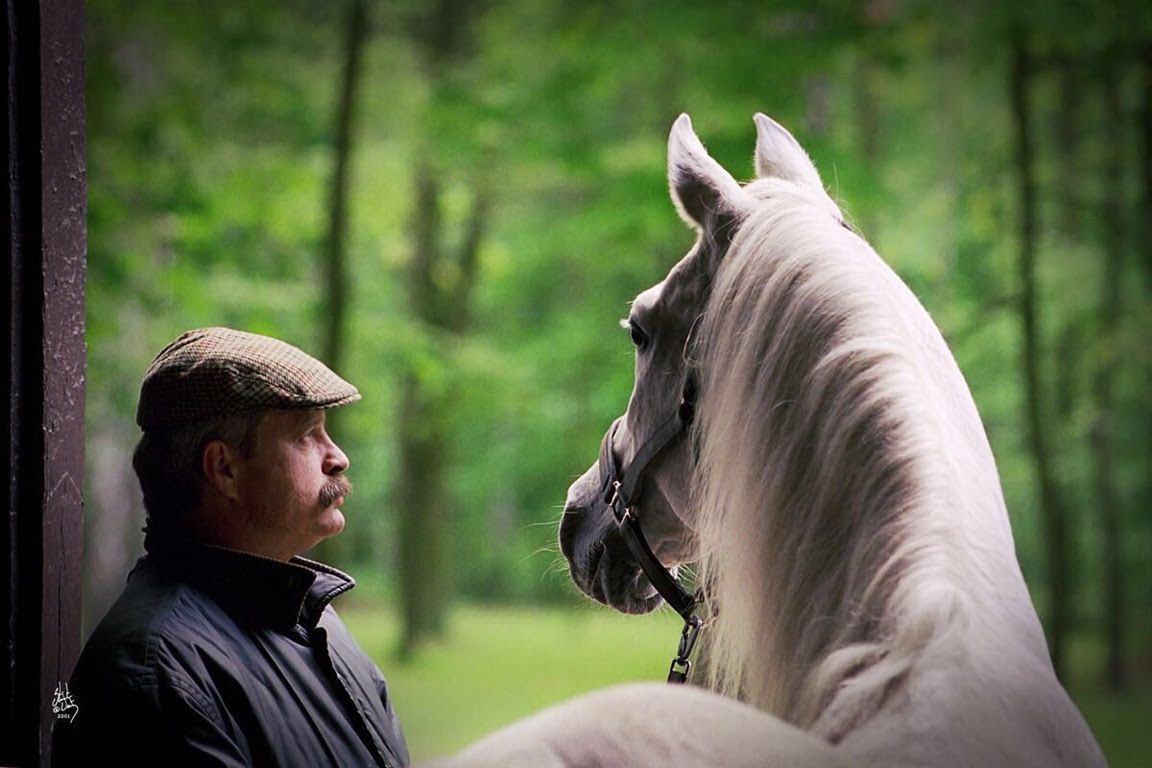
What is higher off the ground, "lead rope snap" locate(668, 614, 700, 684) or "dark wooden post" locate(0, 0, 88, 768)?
"dark wooden post" locate(0, 0, 88, 768)

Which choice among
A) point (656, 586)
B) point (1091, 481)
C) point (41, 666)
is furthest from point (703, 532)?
point (1091, 481)

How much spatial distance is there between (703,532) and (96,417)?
3888mm

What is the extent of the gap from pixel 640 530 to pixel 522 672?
13.1 ft

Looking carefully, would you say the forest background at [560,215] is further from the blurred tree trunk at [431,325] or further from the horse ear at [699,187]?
the horse ear at [699,187]

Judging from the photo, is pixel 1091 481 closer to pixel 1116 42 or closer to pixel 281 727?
pixel 1116 42

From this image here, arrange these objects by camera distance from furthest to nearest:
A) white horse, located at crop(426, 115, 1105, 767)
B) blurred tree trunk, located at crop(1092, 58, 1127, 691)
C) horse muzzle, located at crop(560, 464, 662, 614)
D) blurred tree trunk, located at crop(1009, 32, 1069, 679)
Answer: blurred tree trunk, located at crop(1092, 58, 1127, 691) → blurred tree trunk, located at crop(1009, 32, 1069, 679) → horse muzzle, located at crop(560, 464, 662, 614) → white horse, located at crop(426, 115, 1105, 767)

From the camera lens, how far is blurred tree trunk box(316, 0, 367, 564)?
12.9 ft

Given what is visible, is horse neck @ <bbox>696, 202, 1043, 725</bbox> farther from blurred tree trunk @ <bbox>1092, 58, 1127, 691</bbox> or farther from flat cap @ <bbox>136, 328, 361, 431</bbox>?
blurred tree trunk @ <bbox>1092, 58, 1127, 691</bbox>

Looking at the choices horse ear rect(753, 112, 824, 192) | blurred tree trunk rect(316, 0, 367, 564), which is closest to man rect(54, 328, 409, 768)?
horse ear rect(753, 112, 824, 192)

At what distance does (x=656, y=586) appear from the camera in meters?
1.20

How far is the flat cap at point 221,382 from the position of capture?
0.92m

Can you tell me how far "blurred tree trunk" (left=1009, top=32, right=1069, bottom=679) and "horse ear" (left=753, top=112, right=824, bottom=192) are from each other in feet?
11.7

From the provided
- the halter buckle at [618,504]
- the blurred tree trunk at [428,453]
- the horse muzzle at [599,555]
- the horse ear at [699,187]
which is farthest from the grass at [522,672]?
the horse ear at [699,187]

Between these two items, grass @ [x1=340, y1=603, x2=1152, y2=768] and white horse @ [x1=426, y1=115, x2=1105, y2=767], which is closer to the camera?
white horse @ [x1=426, y1=115, x2=1105, y2=767]
